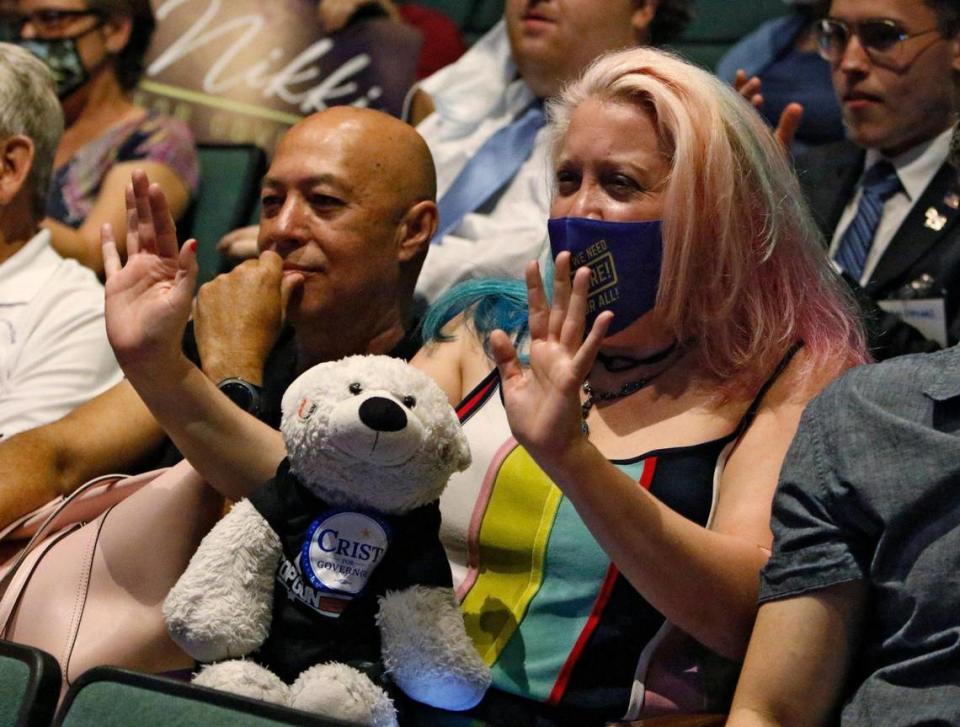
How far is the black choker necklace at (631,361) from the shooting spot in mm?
1784

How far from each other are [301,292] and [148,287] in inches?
17.4

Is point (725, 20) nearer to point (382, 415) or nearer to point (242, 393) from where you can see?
point (242, 393)

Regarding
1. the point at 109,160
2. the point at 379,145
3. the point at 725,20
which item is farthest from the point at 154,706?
the point at 725,20

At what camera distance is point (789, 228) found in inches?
70.1

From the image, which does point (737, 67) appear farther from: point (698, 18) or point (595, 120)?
point (595, 120)

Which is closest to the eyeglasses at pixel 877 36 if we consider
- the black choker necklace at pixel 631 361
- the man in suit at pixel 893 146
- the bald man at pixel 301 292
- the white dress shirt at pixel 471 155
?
the man in suit at pixel 893 146

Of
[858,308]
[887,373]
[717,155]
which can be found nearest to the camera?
[887,373]

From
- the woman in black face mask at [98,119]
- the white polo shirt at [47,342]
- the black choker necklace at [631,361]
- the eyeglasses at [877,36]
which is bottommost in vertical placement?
the woman in black face mask at [98,119]

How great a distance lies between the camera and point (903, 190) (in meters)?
2.62

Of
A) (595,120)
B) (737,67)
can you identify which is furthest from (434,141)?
(595,120)

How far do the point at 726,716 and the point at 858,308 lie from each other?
1.96ft

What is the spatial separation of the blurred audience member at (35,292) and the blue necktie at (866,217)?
4.20 feet

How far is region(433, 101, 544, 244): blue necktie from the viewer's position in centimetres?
272

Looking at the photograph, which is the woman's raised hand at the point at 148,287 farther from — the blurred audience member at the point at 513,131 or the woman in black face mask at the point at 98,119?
the woman in black face mask at the point at 98,119
